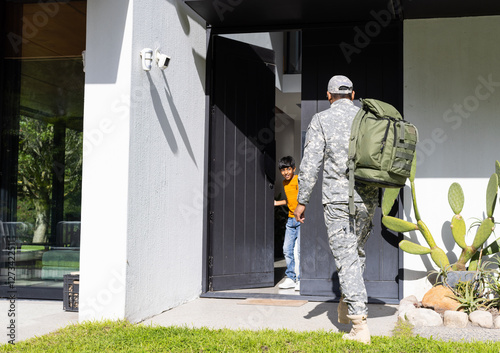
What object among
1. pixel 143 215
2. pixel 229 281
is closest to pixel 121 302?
pixel 143 215

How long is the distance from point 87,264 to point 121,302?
378 millimetres

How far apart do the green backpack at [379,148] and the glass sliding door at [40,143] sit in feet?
8.82

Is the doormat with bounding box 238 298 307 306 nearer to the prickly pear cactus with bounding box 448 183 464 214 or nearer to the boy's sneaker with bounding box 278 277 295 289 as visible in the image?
the boy's sneaker with bounding box 278 277 295 289

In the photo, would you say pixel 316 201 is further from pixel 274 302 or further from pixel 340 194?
pixel 340 194

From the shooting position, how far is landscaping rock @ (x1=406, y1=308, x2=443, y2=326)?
4234 millimetres

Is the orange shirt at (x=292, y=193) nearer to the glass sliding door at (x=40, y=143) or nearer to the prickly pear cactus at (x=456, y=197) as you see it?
the prickly pear cactus at (x=456, y=197)

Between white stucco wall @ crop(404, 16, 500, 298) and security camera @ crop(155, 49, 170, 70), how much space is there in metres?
2.31

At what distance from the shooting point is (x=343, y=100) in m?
4.05

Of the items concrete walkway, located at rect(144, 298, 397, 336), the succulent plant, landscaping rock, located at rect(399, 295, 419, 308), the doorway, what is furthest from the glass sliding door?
landscaping rock, located at rect(399, 295, 419, 308)

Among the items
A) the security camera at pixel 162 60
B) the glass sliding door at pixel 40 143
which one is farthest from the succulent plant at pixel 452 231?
the glass sliding door at pixel 40 143

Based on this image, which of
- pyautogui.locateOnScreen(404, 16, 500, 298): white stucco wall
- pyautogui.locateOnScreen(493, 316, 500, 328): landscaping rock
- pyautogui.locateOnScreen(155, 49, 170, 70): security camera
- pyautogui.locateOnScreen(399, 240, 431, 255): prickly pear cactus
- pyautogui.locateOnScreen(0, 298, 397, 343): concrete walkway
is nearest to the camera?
pyautogui.locateOnScreen(493, 316, 500, 328): landscaping rock

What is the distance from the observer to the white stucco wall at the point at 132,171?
4.26 meters

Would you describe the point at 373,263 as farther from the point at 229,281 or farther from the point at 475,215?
the point at 229,281

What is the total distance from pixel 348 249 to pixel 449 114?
2.34 metres
